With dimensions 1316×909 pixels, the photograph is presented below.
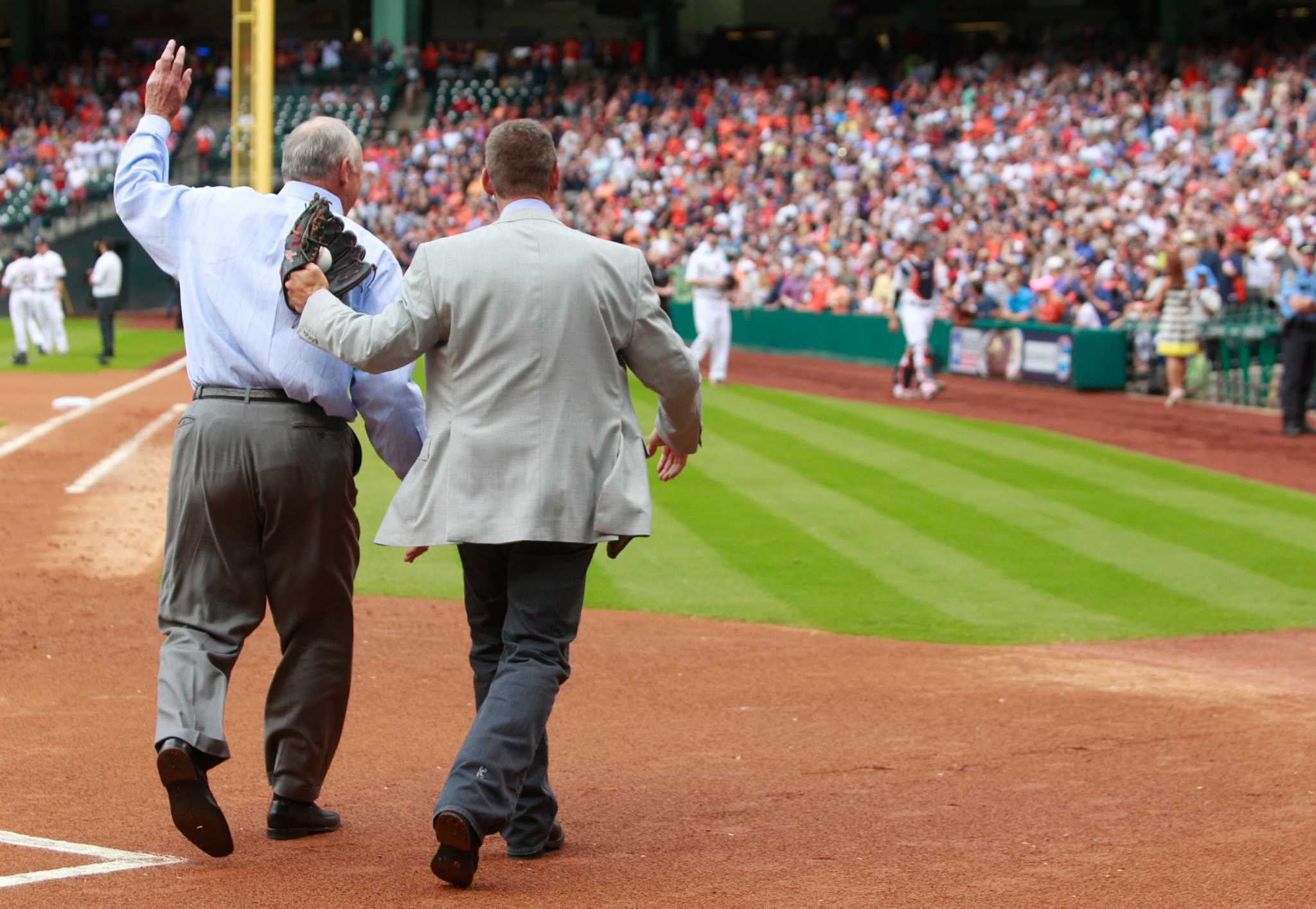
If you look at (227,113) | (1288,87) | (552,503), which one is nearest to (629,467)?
(552,503)

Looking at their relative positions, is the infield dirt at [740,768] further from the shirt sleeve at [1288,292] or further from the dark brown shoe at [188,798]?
the shirt sleeve at [1288,292]

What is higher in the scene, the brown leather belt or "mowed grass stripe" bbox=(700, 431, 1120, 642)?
the brown leather belt

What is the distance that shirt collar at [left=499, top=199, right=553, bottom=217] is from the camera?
4.29m

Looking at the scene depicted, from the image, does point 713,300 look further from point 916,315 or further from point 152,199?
point 152,199

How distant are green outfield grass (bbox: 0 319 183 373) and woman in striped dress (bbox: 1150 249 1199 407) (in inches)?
578

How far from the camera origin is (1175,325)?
18609 mm

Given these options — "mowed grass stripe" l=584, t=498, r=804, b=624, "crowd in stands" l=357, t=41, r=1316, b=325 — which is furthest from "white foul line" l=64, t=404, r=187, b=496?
"crowd in stands" l=357, t=41, r=1316, b=325

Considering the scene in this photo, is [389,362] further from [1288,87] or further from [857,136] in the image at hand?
[857,136]

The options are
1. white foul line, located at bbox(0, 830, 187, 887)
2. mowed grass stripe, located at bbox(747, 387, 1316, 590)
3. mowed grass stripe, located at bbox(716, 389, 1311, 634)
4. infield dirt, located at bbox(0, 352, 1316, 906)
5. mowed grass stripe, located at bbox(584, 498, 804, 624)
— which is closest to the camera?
white foul line, located at bbox(0, 830, 187, 887)

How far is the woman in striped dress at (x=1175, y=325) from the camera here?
720 inches

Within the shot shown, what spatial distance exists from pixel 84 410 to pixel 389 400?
46.6 feet

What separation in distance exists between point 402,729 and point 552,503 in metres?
2.05

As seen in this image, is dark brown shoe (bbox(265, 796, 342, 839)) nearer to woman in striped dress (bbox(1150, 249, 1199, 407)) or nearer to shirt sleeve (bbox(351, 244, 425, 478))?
shirt sleeve (bbox(351, 244, 425, 478))

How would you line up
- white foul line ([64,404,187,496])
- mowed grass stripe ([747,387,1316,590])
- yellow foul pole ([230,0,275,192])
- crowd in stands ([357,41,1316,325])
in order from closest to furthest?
mowed grass stripe ([747,387,1316,590]) < white foul line ([64,404,187,496]) < yellow foul pole ([230,0,275,192]) < crowd in stands ([357,41,1316,325])
